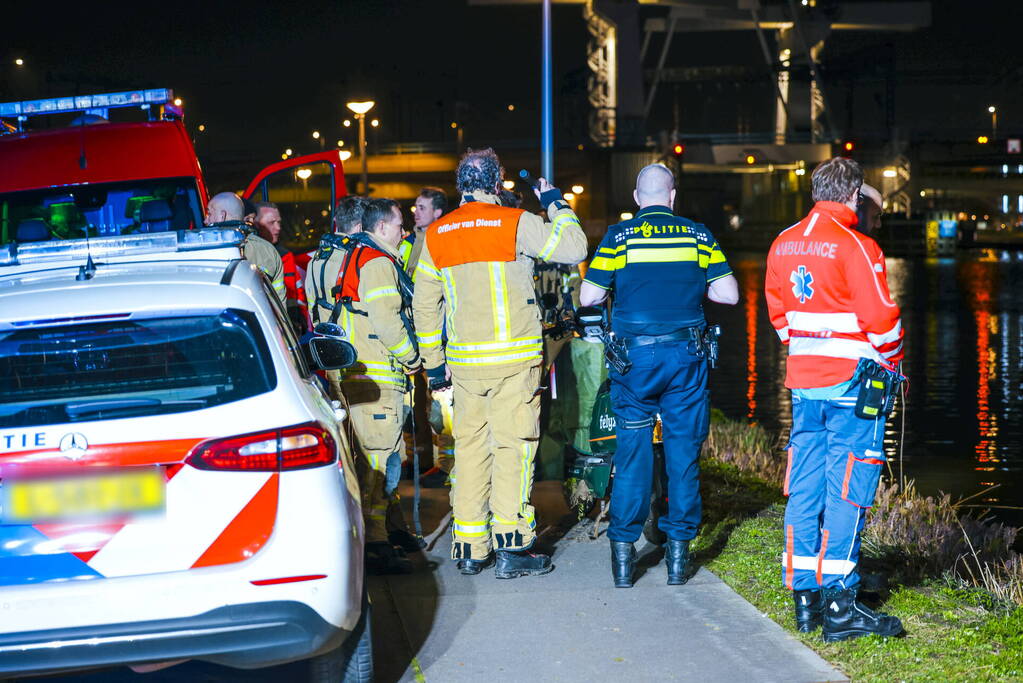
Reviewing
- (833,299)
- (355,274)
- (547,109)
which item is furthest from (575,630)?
(547,109)

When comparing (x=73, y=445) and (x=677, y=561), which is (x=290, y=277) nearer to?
(x=677, y=561)

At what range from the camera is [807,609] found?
522cm

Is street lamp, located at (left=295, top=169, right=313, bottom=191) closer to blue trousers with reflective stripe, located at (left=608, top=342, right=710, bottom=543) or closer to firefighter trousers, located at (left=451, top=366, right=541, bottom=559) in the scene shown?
firefighter trousers, located at (left=451, top=366, right=541, bottom=559)

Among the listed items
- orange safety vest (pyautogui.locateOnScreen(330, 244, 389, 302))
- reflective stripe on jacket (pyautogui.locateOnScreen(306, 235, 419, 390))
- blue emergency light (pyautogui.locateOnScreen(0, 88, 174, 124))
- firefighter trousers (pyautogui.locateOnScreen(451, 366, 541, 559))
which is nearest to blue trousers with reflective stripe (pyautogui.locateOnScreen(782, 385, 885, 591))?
firefighter trousers (pyautogui.locateOnScreen(451, 366, 541, 559))

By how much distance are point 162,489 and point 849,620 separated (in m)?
2.69

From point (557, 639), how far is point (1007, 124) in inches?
3560

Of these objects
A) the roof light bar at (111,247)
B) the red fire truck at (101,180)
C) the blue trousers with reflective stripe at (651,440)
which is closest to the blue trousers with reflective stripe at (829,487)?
the blue trousers with reflective stripe at (651,440)

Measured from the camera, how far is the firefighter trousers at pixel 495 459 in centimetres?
612

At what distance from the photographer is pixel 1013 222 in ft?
249

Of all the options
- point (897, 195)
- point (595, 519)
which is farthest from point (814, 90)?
point (595, 519)

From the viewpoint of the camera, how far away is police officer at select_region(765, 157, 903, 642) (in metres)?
5.03

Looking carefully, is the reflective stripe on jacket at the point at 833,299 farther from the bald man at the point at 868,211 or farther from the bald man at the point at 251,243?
the bald man at the point at 251,243

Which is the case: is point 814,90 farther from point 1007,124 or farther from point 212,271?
point 212,271

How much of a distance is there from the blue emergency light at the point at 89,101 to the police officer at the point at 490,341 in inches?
267
